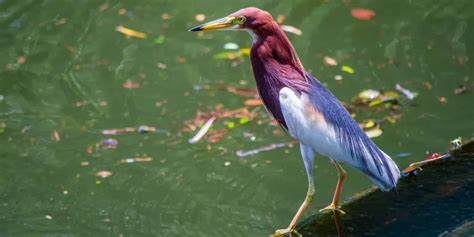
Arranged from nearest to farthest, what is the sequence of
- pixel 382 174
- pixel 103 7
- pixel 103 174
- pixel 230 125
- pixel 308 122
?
1. pixel 382 174
2. pixel 308 122
3. pixel 103 174
4. pixel 230 125
5. pixel 103 7

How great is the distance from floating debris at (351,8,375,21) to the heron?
283cm

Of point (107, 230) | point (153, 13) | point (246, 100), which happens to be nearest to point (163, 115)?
point (246, 100)

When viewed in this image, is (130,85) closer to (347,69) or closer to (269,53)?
(347,69)

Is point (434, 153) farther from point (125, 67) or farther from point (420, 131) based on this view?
point (125, 67)

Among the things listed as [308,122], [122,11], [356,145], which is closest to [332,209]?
[356,145]

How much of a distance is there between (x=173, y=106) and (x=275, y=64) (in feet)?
5.90

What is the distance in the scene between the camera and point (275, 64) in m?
4.02

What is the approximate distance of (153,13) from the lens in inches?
278

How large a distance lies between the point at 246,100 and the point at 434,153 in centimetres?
151

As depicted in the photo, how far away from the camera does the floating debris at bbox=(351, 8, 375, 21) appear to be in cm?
673

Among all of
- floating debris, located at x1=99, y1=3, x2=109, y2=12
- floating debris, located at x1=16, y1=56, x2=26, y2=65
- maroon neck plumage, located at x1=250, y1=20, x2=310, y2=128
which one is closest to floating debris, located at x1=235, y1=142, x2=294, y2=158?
maroon neck plumage, located at x1=250, y1=20, x2=310, y2=128

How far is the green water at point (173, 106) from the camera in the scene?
4.59 metres

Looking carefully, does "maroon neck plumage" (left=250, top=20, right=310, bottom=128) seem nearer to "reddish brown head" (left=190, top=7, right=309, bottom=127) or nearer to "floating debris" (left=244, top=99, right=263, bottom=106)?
"reddish brown head" (left=190, top=7, right=309, bottom=127)

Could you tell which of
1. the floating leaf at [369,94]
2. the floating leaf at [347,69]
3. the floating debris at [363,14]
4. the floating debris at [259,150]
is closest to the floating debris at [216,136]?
the floating debris at [259,150]
